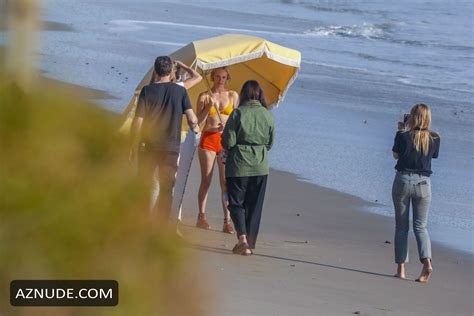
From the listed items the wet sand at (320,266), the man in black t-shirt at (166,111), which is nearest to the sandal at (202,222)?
the wet sand at (320,266)

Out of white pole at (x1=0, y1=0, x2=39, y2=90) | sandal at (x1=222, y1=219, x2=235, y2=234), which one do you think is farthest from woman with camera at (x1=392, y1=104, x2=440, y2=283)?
white pole at (x1=0, y1=0, x2=39, y2=90)

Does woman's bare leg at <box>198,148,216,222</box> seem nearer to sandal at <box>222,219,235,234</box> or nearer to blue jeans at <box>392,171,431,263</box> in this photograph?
sandal at <box>222,219,235,234</box>

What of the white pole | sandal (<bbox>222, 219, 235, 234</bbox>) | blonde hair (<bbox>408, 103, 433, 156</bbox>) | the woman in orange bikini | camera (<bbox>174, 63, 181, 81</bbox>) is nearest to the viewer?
the white pole

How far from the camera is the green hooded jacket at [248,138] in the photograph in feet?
30.1

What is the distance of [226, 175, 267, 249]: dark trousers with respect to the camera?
30.7 feet

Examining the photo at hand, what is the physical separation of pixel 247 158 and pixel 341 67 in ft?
51.9

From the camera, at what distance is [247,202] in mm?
9477

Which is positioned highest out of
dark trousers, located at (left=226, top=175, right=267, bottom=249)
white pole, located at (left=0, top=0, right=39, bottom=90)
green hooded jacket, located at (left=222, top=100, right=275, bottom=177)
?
white pole, located at (left=0, top=0, right=39, bottom=90)

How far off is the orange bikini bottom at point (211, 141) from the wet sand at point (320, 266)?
79 centimetres

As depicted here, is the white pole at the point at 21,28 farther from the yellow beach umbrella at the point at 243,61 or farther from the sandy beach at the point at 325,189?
the yellow beach umbrella at the point at 243,61

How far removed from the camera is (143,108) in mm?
8586

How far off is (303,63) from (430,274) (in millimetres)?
15978

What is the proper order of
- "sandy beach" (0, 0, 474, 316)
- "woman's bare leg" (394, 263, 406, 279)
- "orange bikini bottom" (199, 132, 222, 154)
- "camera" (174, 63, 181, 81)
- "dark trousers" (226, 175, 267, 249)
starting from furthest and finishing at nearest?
"orange bikini bottom" (199, 132, 222, 154), "camera" (174, 63, 181, 81), "dark trousers" (226, 175, 267, 249), "woman's bare leg" (394, 263, 406, 279), "sandy beach" (0, 0, 474, 316)

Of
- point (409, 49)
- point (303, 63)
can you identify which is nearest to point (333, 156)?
point (303, 63)
